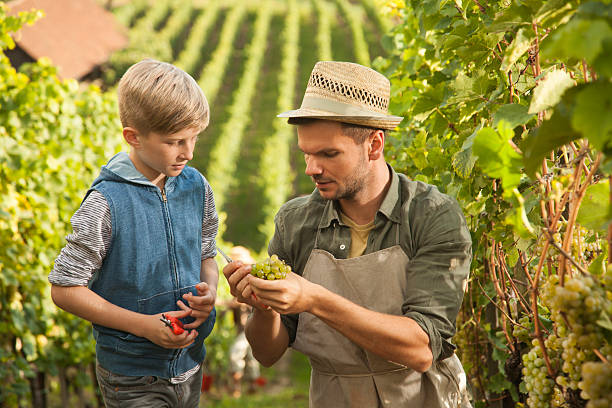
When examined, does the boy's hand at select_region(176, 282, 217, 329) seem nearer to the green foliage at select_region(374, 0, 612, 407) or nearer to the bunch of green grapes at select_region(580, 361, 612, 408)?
the green foliage at select_region(374, 0, 612, 407)

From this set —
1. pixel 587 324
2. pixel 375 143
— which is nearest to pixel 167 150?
pixel 375 143

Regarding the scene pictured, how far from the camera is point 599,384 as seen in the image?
1012 mm

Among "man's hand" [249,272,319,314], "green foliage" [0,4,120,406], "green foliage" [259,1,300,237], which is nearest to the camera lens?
"man's hand" [249,272,319,314]

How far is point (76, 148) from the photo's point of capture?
4.45 meters

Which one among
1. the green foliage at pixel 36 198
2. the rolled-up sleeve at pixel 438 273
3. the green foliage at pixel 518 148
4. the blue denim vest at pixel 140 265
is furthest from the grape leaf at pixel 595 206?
the green foliage at pixel 36 198

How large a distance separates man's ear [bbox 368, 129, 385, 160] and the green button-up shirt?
106 mm

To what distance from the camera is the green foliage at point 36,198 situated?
3.79 m

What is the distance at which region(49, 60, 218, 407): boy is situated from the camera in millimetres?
1925

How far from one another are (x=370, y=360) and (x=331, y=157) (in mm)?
641

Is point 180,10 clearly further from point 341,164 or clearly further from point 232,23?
point 341,164

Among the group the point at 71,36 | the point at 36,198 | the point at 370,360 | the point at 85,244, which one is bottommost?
the point at 370,360

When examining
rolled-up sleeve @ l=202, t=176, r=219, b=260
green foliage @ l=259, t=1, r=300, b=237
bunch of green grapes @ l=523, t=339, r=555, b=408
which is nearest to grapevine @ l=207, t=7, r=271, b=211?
green foliage @ l=259, t=1, r=300, b=237

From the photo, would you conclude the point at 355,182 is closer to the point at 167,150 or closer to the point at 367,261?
the point at 367,261

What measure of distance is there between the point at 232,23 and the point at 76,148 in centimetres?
3165
